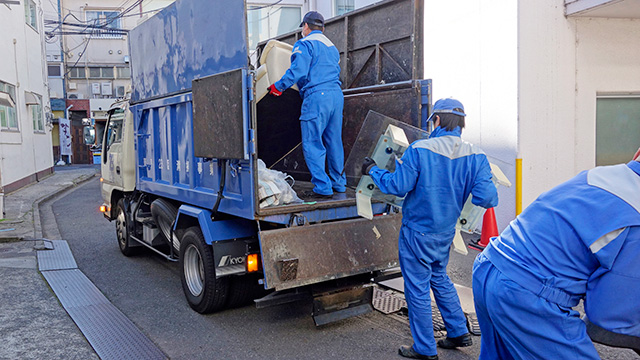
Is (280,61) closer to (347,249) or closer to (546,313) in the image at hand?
(347,249)

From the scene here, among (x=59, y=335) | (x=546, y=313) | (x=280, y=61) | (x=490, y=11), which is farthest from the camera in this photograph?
(x=490, y=11)

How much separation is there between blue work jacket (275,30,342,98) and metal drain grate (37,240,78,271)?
4.13 m

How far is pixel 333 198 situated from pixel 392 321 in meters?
1.23

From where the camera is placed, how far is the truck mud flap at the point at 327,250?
404cm

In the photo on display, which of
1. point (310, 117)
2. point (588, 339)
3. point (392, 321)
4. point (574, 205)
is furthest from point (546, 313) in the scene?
point (310, 117)

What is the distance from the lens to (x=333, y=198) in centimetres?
479

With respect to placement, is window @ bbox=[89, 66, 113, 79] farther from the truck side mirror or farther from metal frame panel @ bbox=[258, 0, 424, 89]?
metal frame panel @ bbox=[258, 0, 424, 89]

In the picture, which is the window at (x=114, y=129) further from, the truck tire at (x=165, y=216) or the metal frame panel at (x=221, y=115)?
the metal frame panel at (x=221, y=115)

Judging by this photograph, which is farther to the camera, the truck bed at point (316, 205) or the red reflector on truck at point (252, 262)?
the red reflector on truck at point (252, 262)

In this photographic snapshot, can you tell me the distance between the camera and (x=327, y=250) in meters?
4.29

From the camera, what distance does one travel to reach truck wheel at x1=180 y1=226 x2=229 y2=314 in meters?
4.72

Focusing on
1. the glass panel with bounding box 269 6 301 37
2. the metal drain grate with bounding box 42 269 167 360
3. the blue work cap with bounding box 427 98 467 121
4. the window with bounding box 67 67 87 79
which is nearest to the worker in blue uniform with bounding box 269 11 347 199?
the blue work cap with bounding box 427 98 467 121

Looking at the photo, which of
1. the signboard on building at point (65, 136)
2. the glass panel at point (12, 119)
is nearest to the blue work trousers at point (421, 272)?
the glass panel at point (12, 119)

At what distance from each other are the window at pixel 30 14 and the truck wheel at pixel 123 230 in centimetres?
1466
